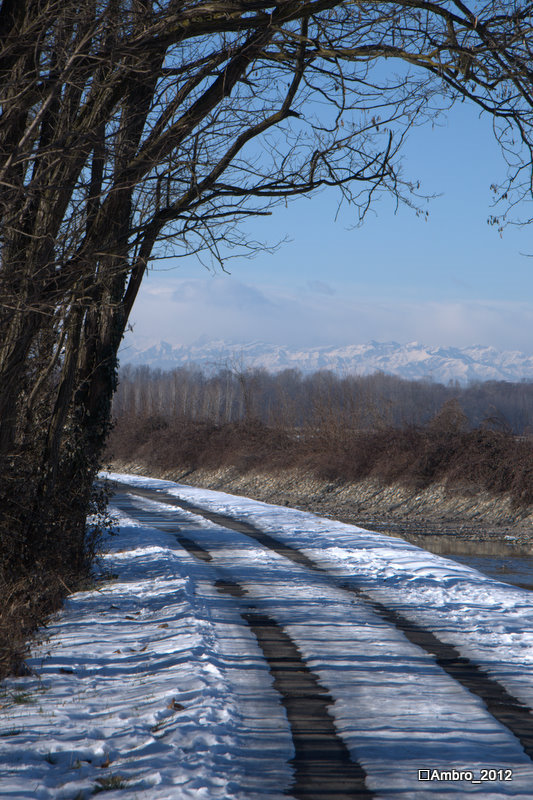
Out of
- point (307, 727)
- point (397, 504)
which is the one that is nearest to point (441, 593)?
point (307, 727)

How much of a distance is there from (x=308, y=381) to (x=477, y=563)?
140m

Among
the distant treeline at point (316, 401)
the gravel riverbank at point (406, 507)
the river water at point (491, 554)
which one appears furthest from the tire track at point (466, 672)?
the distant treeline at point (316, 401)

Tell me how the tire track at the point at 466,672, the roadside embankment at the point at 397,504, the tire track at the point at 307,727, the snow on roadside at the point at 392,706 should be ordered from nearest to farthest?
1. the tire track at the point at 307,727
2. the snow on roadside at the point at 392,706
3. the tire track at the point at 466,672
4. the roadside embankment at the point at 397,504

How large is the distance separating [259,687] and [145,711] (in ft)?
3.28

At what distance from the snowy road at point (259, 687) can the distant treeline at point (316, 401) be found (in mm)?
21834

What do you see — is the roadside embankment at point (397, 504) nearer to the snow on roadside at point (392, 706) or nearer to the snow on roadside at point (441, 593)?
the snow on roadside at point (441, 593)

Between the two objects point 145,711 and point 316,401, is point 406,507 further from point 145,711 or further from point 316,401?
point 145,711

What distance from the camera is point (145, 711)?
515cm

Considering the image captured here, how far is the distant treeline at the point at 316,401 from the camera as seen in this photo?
37.2 m

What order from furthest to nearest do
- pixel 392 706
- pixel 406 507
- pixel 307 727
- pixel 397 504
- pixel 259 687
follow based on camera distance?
pixel 397 504 → pixel 406 507 → pixel 259 687 → pixel 392 706 → pixel 307 727

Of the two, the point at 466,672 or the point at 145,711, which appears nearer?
the point at 145,711

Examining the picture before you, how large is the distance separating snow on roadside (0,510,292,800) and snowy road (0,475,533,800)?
0.02 metres

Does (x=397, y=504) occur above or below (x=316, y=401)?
below

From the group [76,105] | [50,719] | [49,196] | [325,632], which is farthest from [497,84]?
[50,719]
